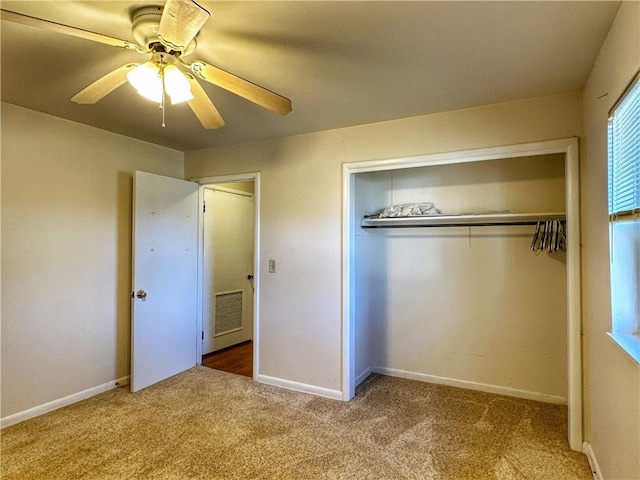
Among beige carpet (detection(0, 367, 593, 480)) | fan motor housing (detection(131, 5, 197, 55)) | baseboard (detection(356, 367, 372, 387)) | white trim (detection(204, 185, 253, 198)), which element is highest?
fan motor housing (detection(131, 5, 197, 55))

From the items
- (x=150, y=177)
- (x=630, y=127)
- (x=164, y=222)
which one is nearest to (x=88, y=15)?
(x=150, y=177)

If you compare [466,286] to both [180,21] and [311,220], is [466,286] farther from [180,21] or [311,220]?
[180,21]

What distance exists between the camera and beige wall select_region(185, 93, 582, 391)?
9.41 ft

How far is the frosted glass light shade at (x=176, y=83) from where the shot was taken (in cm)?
163

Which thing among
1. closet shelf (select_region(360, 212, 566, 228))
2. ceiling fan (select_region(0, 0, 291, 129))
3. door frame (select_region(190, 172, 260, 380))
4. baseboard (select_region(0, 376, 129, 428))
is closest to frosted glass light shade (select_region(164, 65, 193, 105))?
ceiling fan (select_region(0, 0, 291, 129))

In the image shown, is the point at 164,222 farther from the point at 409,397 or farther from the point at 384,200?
the point at 409,397

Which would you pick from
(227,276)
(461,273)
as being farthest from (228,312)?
(461,273)

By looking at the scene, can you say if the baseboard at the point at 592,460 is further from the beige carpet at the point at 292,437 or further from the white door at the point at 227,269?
the white door at the point at 227,269

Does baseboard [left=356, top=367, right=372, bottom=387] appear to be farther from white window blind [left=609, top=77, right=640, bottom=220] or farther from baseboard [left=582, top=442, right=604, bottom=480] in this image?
white window blind [left=609, top=77, right=640, bottom=220]

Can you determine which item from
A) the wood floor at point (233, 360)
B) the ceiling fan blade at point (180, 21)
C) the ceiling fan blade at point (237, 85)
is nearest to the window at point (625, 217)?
the ceiling fan blade at point (237, 85)

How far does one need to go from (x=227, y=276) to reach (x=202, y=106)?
3.06m

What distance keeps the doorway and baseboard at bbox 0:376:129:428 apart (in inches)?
37.0

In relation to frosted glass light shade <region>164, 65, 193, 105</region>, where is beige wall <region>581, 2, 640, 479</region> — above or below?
below

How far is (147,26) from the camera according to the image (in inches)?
62.9
